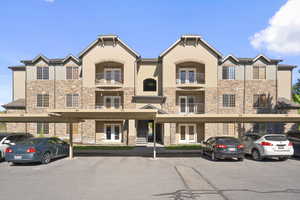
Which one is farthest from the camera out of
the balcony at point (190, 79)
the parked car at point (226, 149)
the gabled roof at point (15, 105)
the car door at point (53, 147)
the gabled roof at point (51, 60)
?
the gabled roof at point (15, 105)

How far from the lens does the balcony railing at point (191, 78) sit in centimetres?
2405

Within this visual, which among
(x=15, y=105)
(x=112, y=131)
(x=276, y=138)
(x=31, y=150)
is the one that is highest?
(x=15, y=105)

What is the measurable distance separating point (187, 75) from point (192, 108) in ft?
13.1

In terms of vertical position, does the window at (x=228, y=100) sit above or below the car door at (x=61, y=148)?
above

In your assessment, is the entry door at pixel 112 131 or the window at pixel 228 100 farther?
the window at pixel 228 100

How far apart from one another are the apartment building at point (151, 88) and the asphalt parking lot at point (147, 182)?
1252 cm

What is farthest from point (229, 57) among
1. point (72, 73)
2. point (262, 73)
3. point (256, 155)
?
point (72, 73)

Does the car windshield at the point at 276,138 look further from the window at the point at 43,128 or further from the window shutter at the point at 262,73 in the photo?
the window at the point at 43,128

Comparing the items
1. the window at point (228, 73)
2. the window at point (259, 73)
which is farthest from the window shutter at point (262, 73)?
the window at point (228, 73)

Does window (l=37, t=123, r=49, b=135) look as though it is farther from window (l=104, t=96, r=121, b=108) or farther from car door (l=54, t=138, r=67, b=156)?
car door (l=54, t=138, r=67, b=156)

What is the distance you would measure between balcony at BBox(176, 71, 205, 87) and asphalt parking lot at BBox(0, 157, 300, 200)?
13346 millimetres

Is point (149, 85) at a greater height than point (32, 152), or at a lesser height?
greater

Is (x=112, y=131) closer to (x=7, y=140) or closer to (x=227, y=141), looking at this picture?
(x=7, y=140)

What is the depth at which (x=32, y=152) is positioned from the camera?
1106 cm
